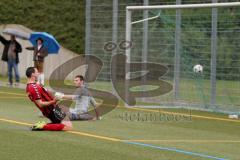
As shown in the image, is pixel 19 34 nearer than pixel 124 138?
No

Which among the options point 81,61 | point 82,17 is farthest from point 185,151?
point 82,17

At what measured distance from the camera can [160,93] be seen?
75.3ft

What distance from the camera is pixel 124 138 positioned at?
1409 centimetres

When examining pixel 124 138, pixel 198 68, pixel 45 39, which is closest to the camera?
pixel 124 138

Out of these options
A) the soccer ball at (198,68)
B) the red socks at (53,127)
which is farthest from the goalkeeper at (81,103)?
the soccer ball at (198,68)

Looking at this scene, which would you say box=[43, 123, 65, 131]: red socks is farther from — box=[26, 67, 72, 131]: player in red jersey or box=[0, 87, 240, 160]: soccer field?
box=[0, 87, 240, 160]: soccer field

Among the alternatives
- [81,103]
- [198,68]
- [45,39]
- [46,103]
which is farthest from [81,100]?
[45,39]

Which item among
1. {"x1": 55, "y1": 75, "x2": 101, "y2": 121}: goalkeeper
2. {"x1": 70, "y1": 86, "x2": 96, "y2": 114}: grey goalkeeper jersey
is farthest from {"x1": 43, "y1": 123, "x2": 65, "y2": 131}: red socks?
{"x1": 70, "y1": 86, "x2": 96, "y2": 114}: grey goalkeeper jersey

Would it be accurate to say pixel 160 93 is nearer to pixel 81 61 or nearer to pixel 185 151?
pixel 81 61

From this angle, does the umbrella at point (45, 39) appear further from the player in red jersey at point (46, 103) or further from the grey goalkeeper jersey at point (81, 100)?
the player in red jersey at point (46, 103)

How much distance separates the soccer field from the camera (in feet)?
39.1

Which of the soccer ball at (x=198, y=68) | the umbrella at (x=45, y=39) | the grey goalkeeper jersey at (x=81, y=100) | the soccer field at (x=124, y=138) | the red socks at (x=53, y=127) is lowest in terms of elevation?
the soccer field at (x=124, y=138)

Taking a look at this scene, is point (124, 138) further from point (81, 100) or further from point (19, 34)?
point (19, 34)

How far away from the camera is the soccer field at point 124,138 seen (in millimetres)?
11930
